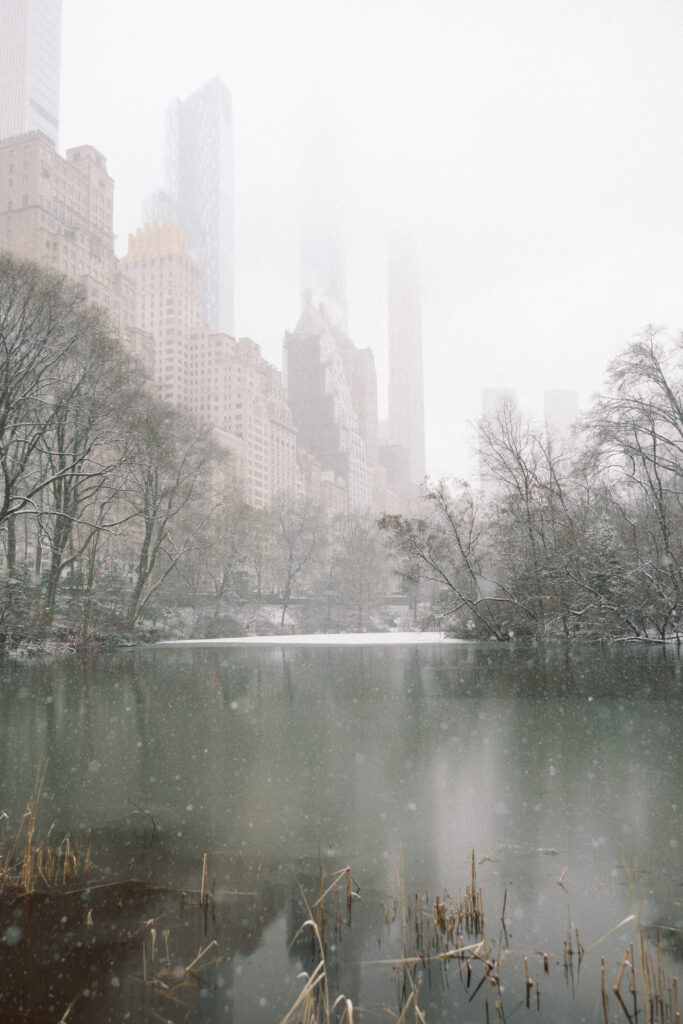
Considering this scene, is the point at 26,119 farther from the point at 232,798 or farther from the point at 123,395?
the point at 232,798

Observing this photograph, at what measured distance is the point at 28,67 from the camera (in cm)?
17950

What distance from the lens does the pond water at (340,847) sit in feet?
10.4

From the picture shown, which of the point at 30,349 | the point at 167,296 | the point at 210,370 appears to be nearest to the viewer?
the point at 30,349

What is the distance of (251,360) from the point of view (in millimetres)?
136125

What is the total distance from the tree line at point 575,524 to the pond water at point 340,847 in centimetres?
1152

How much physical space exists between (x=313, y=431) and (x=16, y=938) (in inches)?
7084

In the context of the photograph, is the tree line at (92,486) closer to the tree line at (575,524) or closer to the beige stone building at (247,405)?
the tree line at (575,524)

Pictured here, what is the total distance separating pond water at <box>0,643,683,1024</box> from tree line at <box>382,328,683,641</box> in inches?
454

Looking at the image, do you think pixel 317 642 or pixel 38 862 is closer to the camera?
pixel 38 862

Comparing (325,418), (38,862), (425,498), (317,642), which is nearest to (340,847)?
(38,862)

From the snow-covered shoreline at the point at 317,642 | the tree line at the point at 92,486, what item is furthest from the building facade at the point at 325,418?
the snow-covered shoreline at the point at 317,642

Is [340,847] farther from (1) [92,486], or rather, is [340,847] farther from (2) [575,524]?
(1) [92,486]

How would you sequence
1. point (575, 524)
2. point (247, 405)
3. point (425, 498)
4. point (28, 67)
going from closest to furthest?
point (575, 524), point (425, 498), point (247, 405), point (28, 67)

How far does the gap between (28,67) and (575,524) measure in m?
221
